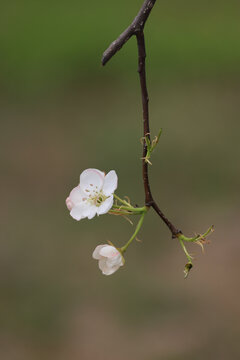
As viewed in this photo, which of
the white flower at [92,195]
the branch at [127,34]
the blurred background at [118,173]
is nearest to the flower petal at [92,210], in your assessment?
the white flower at [92,195]

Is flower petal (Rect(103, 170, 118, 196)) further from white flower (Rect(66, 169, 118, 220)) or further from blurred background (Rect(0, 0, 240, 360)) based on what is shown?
blurred background (Rect(0, 0, 240, 360))

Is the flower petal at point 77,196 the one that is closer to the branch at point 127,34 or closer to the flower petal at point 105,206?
the flower petal at point 105,206

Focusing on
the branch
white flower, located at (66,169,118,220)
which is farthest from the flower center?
the branch

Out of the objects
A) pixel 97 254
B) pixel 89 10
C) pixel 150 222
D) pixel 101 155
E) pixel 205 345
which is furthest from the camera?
pixel 89 10

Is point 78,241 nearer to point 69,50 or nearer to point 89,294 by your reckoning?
point 89,294

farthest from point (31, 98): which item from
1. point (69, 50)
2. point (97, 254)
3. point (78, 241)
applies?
point (97, 254)

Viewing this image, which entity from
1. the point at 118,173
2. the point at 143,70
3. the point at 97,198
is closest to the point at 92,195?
the point at 97,198

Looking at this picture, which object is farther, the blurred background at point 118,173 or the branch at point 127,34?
the blurred background at point 118,173
